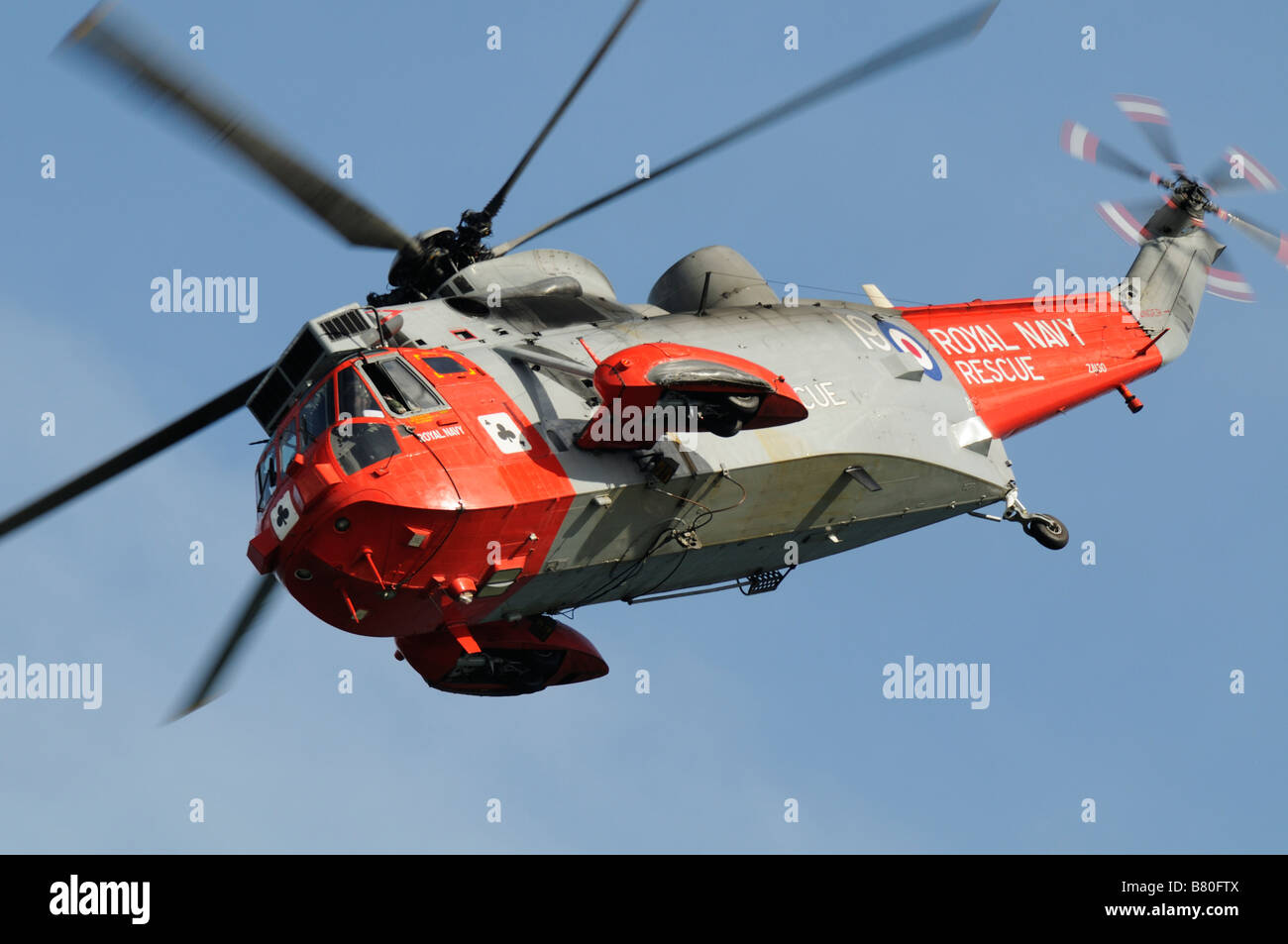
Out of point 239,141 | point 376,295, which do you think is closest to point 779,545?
point 376,295

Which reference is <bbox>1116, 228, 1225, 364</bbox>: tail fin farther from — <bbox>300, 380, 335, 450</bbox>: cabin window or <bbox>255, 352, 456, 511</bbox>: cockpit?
<bbox>300, 380, 335, 450</bbox>: cabin window

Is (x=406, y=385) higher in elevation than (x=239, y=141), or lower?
lower

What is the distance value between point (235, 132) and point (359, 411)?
5.14m

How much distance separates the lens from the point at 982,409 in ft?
113

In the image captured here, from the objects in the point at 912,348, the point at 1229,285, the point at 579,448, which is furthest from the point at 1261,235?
the point at 579,448

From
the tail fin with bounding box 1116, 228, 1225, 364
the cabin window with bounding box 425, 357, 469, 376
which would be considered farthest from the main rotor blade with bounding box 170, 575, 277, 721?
the tail fin with bounding box 1116, 228, 1225, 364

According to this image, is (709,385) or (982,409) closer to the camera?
(709,385)

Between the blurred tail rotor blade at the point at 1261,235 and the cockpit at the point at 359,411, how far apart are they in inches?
792

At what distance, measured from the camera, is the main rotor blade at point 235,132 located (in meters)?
27.2

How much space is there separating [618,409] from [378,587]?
15.2 feet

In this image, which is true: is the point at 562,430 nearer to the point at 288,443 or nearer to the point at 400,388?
the point at 400,388

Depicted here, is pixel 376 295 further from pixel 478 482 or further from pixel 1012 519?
pixel 1012 519

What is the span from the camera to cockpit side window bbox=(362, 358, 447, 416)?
28859 mm

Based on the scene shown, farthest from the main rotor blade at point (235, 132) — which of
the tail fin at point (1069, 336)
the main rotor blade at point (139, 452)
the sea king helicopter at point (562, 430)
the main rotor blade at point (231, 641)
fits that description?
the tail fin at point (1069, 336)
